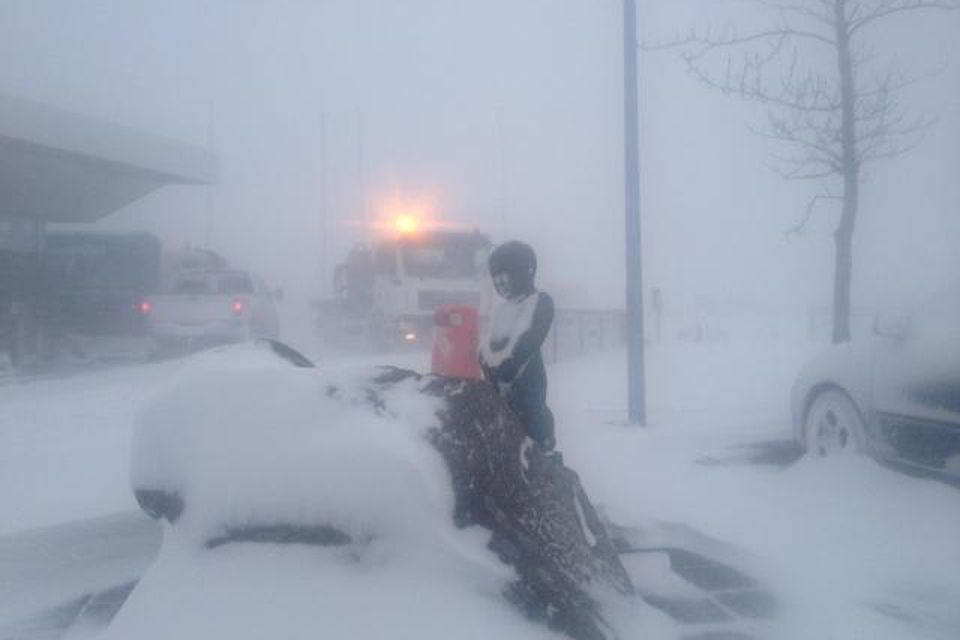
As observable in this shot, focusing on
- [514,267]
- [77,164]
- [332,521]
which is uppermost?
[77,164]

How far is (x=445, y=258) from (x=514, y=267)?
12903 mm

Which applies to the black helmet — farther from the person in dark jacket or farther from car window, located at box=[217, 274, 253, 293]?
car window, located at box=[217, 274, 253, 293]

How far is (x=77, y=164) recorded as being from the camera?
80.5 feet

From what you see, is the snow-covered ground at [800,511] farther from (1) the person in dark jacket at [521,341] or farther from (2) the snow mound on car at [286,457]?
(2) the snow mound on car at [286,457]

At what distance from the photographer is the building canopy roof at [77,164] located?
70.6 ft

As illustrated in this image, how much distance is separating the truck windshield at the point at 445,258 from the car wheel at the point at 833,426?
423 inches

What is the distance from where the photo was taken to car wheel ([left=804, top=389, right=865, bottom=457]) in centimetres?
680

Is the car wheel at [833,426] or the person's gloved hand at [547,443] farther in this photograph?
the car wheel at [833,426]

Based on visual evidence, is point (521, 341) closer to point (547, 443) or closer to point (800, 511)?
point (547, 443)

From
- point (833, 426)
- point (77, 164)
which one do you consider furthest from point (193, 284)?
point (833, 426)

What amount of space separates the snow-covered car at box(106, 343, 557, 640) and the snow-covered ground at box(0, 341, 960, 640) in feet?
0.33

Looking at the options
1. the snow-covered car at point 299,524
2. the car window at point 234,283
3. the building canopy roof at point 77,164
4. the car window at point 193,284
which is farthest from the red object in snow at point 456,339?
the building canopy roof at point 77,164

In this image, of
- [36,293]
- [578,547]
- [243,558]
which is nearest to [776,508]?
[578,547]

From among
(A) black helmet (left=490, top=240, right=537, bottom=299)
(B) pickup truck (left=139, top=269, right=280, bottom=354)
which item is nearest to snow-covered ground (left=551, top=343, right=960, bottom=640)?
(A) black helmet (left=490, top=240, right=537, bottom=299)
